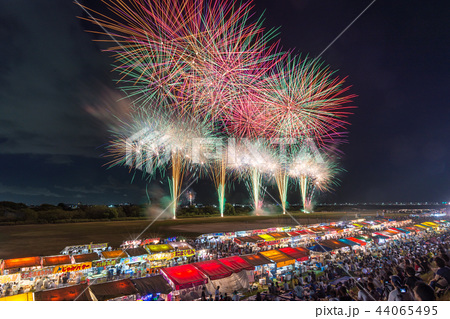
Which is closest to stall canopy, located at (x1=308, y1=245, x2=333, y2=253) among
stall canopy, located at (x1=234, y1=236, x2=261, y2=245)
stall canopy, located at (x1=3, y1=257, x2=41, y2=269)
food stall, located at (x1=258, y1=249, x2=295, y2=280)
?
food stall, located at (x1=258, y1=249, x2=295, y2=280)

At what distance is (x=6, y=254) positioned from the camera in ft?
47.5

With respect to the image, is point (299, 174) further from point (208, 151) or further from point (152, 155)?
point (152, 155)

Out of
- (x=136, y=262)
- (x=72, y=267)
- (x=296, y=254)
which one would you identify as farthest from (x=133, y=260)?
(x=296, y=254)

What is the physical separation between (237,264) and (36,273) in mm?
9695

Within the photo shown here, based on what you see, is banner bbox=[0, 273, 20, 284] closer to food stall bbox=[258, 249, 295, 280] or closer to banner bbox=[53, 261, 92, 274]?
banner bbox=[53, 261, 92, 274]

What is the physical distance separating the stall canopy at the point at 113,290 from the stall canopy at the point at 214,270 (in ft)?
10.7

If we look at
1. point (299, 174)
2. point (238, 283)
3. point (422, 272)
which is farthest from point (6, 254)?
point (299, 174)

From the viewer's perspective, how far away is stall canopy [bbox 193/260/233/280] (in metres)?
10.0

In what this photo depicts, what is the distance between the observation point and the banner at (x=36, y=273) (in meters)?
9.75

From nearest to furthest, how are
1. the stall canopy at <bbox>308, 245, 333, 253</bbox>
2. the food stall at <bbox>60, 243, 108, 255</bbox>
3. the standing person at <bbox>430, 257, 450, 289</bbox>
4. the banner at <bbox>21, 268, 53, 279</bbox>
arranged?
1. the standing person at <bbox>430, 257, 450, 289</bbox>
2. the banner at <bbox>21, 268, 53, 279</bbox>
3. the food stall at <bbox>60, 243, 108, 255</bbox>
4. the stall canopy at <bbox>308, 245, 333, 253</bbox>

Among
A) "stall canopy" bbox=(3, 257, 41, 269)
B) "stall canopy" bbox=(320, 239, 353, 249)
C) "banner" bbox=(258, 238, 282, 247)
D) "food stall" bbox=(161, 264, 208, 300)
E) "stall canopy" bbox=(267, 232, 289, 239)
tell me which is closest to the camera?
"food stall" bbox=(161, 264, 208, 300)

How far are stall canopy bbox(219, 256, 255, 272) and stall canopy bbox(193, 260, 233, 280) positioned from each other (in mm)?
298

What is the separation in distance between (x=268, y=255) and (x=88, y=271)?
10.1 meters

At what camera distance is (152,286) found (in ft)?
29.1
